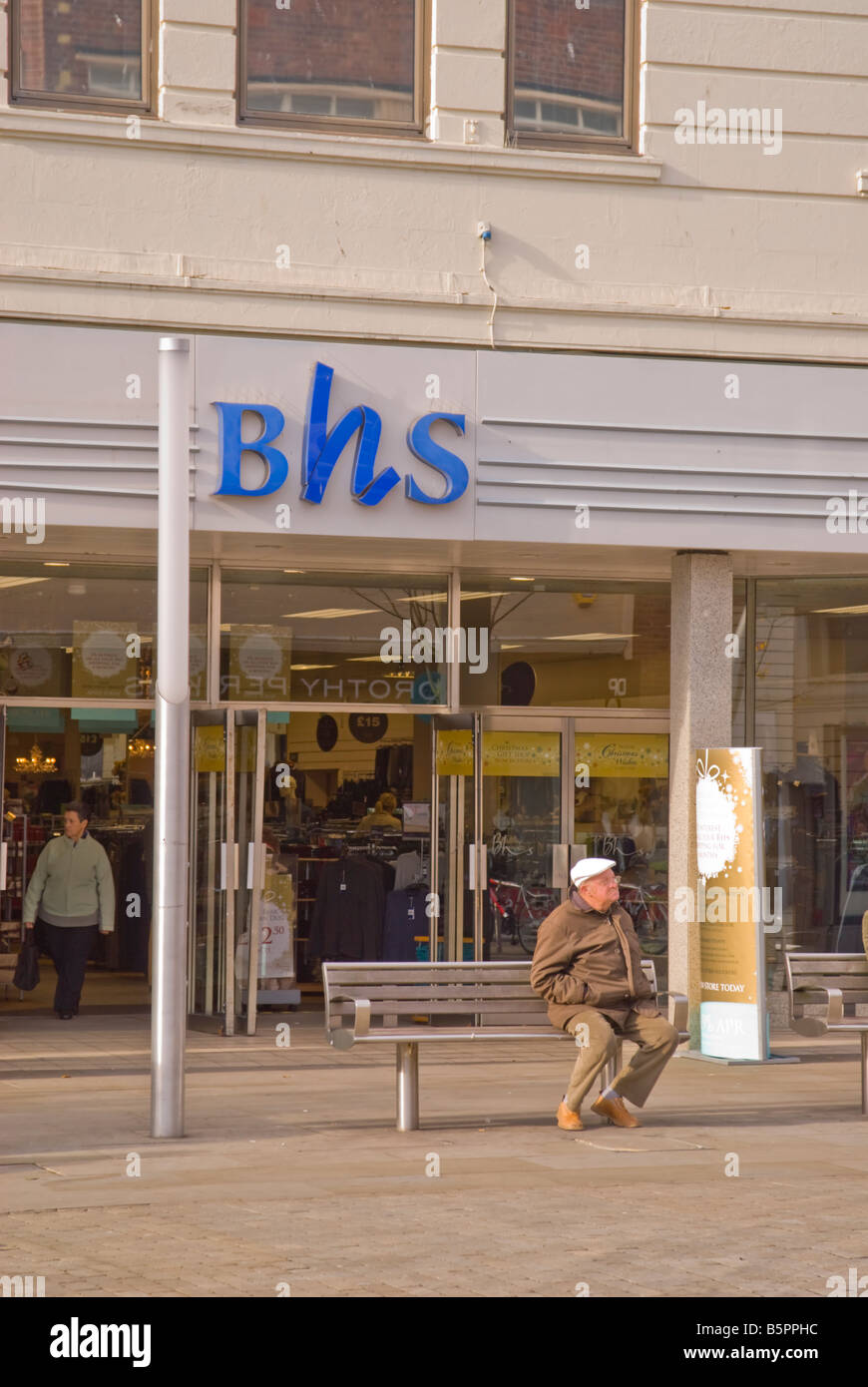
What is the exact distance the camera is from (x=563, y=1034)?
9.65 meters

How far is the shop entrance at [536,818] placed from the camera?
14164mm

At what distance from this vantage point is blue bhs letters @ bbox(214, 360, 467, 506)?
12180mm

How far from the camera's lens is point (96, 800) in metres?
15.7

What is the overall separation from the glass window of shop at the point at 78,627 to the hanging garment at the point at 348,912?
1996 millimetres

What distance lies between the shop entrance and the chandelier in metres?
3.36

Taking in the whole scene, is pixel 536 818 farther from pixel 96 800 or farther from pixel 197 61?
pixel 197 61

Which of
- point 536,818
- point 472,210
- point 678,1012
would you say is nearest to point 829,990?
point 678,1012

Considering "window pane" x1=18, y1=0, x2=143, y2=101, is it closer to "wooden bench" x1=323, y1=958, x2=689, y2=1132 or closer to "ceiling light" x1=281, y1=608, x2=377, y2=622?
"ceiling light" x1=281, y1=608, x2=377, y2=622

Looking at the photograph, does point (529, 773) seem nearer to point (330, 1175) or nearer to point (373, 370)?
point (373, 370)

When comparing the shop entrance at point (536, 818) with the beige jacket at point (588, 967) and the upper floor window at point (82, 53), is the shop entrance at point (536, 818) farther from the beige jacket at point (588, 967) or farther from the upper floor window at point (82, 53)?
the upper floor window at point (82, 53)

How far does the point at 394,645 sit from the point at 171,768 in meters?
5.37

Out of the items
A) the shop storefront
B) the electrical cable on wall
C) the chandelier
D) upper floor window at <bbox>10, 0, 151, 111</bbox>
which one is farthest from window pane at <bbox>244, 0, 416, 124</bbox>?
the chandelier

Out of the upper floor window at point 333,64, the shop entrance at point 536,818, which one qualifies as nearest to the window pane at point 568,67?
the upper floor window at point 333,64

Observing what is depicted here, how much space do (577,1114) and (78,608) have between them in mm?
6330
